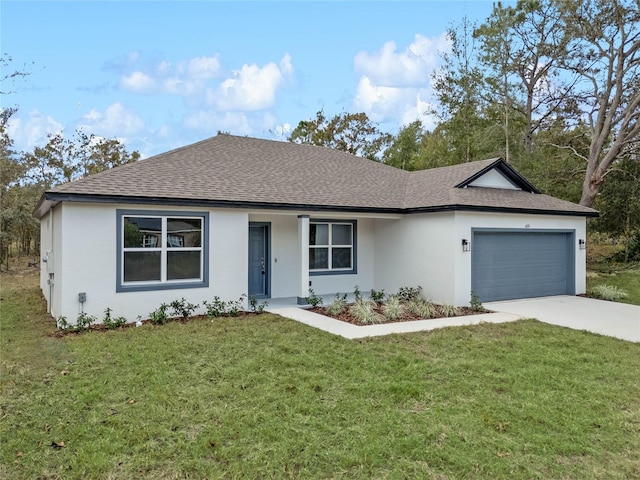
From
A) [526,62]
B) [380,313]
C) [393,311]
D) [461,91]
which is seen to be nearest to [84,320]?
[380,313]

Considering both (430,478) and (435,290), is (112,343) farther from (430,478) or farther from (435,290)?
(435,290)

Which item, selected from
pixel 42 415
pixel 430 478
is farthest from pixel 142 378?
pixel 430 478

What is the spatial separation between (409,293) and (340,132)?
77.3 ft

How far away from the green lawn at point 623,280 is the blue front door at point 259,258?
10528 millimetres

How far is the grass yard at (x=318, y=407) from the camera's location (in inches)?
143

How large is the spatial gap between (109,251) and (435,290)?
8250mm

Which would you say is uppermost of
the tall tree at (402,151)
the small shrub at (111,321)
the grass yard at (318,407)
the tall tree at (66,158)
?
the tall tree at (402,151)

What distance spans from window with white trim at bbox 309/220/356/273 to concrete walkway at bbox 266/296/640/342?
1.93 metres

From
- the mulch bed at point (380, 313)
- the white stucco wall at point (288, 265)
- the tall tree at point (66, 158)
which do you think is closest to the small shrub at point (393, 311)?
the mulch bed at point (380, 313)

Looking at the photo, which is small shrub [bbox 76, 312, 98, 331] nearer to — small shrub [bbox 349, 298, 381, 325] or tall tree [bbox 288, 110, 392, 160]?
small shrub [bbox 349, 298, 381, 325]

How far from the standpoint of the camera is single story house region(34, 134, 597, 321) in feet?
30.2

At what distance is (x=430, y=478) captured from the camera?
3416 millimetres

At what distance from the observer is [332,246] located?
13688 millimetres

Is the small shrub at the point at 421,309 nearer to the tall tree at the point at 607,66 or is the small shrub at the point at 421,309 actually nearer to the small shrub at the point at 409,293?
the small shrub at the point at 409,293
